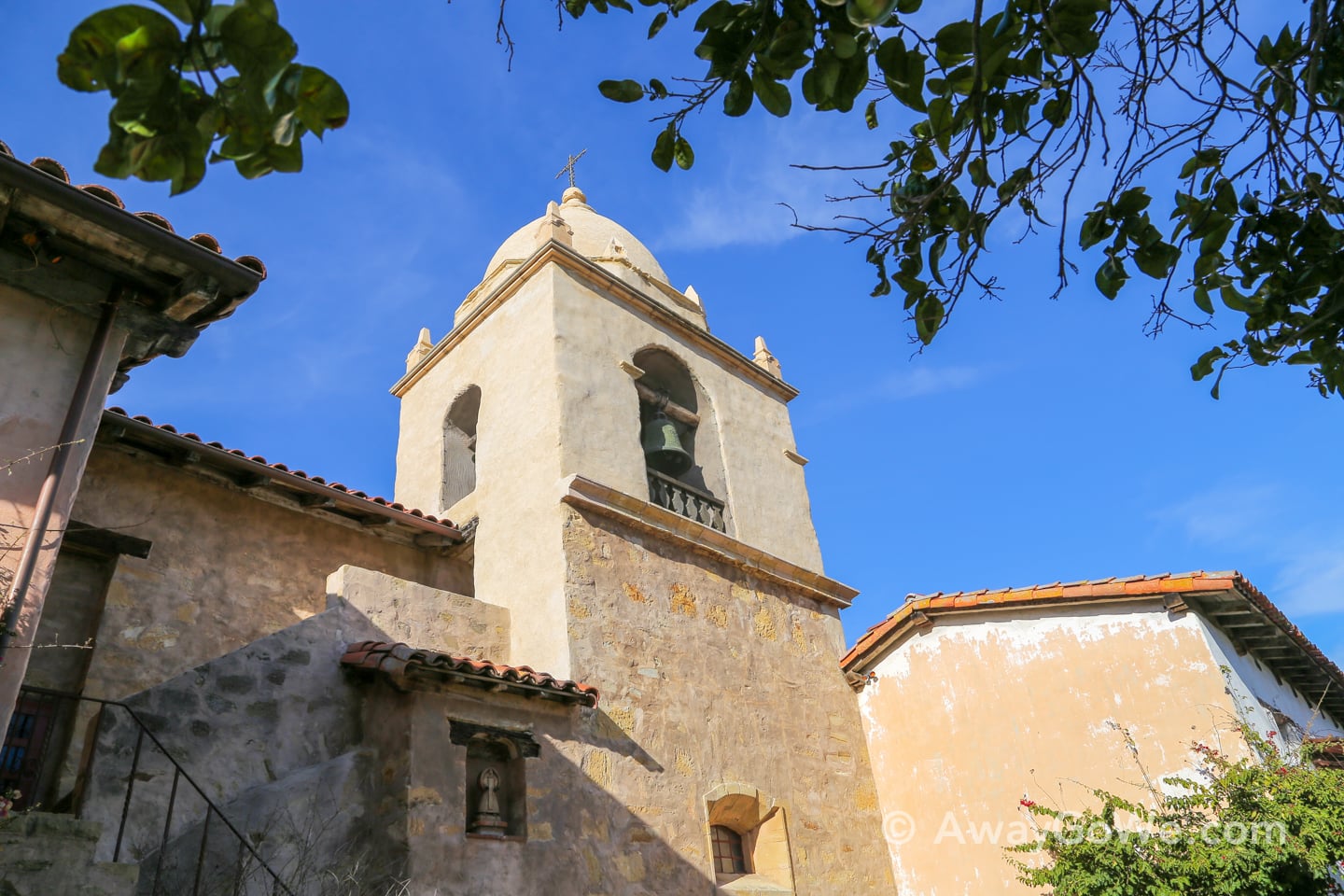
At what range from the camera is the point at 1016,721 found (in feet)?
33.0

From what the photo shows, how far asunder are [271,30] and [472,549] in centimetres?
929

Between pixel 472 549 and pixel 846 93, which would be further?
pixel 472 549

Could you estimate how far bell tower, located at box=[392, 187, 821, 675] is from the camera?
10.1m

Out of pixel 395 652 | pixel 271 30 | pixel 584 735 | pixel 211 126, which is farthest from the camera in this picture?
pixel 584 735

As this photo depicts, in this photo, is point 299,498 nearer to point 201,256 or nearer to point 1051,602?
point 201,256

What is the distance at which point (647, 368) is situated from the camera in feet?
41.9

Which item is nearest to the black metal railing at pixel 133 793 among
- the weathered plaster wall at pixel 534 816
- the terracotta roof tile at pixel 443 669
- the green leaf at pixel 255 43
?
the weathered plaster wall at pixel 534 816

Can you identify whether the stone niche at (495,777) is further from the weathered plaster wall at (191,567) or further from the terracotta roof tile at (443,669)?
the weathered plaster wall at (191,567)

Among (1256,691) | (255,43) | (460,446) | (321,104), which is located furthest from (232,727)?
(1256,691)

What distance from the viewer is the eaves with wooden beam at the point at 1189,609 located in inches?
374

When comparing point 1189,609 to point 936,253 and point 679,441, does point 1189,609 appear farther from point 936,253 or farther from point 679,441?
point 936,253

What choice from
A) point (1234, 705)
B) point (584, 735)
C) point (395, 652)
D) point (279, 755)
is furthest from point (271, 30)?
Answer: point (1234, 705)

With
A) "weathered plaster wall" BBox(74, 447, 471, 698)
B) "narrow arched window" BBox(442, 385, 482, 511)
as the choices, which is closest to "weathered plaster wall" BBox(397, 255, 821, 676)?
"narrow arched window" BBox(442, 385, 482, 511)

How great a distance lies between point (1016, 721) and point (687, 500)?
169 inches
